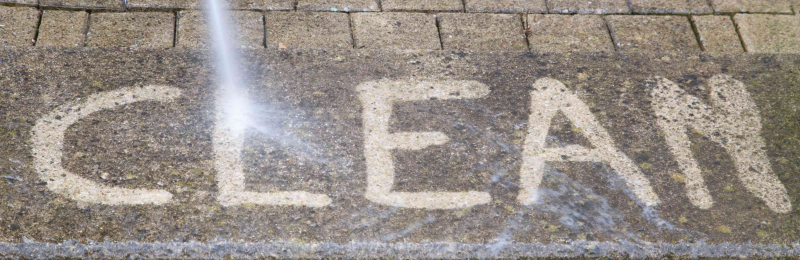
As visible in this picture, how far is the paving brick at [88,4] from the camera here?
306 cm

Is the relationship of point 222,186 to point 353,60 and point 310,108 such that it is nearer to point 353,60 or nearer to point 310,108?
point 310,108

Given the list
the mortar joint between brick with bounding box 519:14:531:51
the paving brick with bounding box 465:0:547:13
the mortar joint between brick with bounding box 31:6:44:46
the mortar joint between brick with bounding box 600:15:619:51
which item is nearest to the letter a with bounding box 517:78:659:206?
the mortar joint between brick with bounding box 519:14:531:51

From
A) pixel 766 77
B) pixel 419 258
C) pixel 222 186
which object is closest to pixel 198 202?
pixel 222 186

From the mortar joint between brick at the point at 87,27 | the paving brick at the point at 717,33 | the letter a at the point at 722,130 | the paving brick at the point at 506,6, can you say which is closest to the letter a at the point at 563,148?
the letter a at the point at 722,130

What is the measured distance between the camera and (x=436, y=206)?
→ 228 centimetres

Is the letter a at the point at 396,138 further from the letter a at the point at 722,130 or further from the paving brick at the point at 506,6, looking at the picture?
the letter a at the point at 722,130

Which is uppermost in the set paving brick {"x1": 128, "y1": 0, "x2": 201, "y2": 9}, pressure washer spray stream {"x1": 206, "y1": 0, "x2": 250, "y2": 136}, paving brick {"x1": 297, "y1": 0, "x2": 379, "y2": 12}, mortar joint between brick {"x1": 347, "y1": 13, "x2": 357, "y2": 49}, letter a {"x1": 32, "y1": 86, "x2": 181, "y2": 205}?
paving brick {"x1": 297, "y1": 0, "x2": 379, "y2": 12}

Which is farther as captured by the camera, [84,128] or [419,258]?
[84,128]

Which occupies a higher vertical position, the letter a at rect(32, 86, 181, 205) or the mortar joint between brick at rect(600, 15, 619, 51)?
the mortar joint between brick at rect(600, 15, 619, 51)

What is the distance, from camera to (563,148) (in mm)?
2543

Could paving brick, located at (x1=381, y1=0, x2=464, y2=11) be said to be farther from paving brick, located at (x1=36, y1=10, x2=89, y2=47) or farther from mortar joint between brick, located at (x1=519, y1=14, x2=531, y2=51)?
paving brick, located at (x1=36, y1=10, x2=89, y2=47)

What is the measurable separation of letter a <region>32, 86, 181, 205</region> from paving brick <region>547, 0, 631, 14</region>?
184 cm

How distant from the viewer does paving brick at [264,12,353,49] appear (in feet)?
9.80

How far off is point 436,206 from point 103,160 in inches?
46.1
